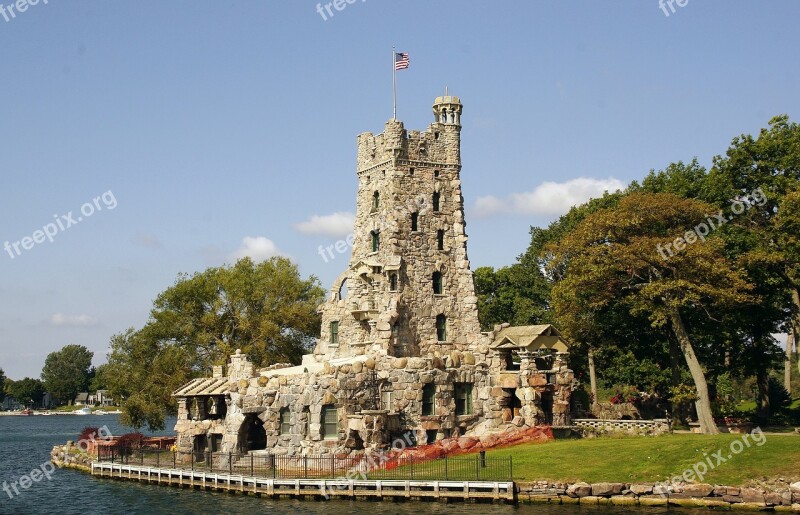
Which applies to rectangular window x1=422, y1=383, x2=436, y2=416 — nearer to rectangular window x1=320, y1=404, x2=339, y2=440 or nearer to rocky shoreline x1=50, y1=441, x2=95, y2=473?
rectangular window x1=320, y1=404, x2=339, y2=440

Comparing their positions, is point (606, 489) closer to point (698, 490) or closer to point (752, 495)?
point (698, 490)

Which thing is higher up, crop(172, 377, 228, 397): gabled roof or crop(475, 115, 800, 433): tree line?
crop(475, 115, 800, 433): tree line

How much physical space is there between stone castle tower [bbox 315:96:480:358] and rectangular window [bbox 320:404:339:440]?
6156mm

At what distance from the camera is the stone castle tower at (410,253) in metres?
62.2

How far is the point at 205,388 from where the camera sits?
65.4m

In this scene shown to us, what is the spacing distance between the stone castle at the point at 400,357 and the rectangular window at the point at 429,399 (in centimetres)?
6

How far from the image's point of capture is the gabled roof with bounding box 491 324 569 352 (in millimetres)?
60219

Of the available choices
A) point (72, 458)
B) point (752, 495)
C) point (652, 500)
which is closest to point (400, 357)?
point (652, 500)

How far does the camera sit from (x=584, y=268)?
60688 mm

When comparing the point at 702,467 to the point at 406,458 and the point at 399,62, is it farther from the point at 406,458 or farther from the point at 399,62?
the point at 399,62

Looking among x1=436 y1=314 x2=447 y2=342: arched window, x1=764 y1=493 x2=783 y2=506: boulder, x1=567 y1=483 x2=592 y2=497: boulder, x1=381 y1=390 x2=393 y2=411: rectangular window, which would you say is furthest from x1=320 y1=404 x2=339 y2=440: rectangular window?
x1=764 y1=493 x2=783 y2=506: boulder

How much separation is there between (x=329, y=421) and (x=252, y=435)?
390 inches

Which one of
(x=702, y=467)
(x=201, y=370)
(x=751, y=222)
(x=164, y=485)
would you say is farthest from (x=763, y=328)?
(x=201, y=370)

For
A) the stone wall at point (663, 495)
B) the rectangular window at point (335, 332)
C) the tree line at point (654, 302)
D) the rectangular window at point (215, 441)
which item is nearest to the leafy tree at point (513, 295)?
the tree line at point (654, 302)
